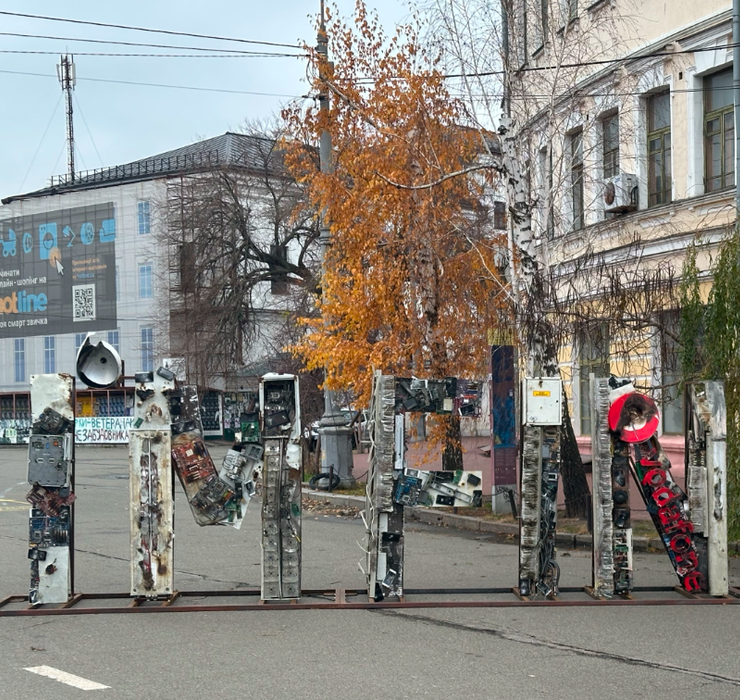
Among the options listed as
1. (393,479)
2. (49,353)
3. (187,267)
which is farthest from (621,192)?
(49,353)

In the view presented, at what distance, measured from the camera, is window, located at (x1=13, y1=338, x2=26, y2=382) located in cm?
5784

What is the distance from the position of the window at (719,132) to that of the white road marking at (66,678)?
535 inches

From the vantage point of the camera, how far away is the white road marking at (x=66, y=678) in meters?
6.16

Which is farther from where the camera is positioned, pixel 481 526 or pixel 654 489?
pixel 481 526

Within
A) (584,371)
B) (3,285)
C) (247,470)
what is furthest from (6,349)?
(247,470)

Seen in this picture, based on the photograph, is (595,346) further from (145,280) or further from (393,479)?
(145,280)

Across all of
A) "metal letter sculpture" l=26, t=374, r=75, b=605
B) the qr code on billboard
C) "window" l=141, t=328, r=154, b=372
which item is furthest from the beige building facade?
the qr code on billboard

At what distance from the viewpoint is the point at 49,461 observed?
8680 millimetres

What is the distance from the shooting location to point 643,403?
885cm

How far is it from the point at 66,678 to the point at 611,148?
52.6ft

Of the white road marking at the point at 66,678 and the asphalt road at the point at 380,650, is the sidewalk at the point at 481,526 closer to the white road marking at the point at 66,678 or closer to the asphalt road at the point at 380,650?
the asphalt road at the point at 380,650

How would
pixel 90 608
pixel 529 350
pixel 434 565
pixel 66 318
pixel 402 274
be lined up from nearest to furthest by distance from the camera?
pixel 90 608 < pixel 434 565 < pixel 529 350 < pixel 402 274 < pixel 66 318

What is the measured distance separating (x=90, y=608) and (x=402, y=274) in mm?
8994

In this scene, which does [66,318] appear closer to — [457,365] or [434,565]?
[457,365]
